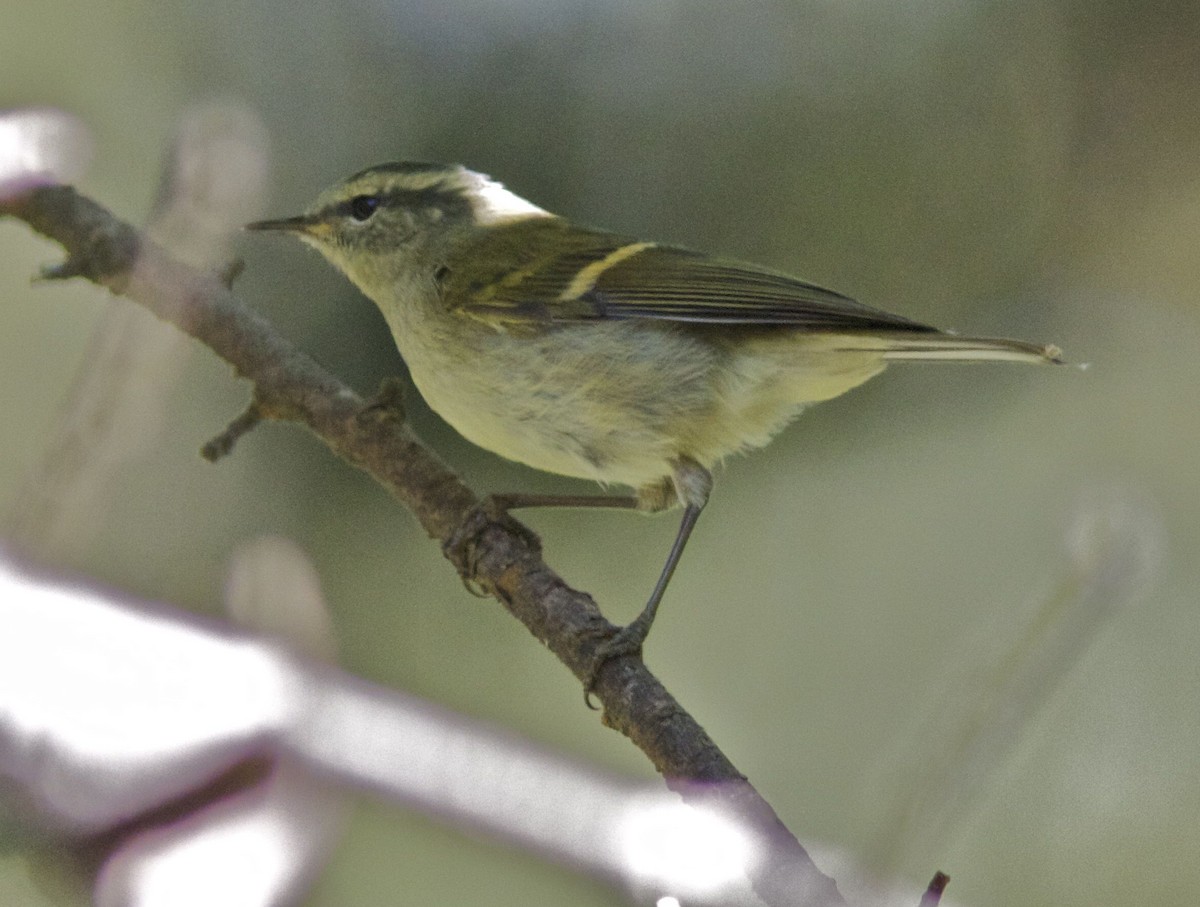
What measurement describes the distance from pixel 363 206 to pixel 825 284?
1.18 m

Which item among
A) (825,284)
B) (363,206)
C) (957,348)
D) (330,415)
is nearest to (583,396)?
(330,415)

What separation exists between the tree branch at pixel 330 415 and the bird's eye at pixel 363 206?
0.92 feet

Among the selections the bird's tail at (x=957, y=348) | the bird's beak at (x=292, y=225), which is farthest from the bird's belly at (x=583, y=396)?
the bird's beak at (x=292, y=225)

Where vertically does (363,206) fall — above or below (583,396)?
above

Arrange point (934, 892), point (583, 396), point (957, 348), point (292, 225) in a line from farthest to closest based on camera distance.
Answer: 1. point (292, 225)
2. point (583, 396)
3. point (957, 348)
4. point (934, 892)

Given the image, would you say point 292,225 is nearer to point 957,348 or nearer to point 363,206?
point 363,206

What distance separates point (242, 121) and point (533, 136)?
0.81 m

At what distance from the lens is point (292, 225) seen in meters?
1.98

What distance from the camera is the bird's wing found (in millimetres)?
1642

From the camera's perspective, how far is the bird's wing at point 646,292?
5.39 feet

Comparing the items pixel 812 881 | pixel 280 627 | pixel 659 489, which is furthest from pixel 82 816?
pixel 659 489

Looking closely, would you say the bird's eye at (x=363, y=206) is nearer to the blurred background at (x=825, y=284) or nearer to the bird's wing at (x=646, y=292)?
the bird's wing at (x=646, y=292)

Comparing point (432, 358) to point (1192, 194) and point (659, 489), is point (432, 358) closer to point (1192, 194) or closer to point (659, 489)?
point (659, 489)

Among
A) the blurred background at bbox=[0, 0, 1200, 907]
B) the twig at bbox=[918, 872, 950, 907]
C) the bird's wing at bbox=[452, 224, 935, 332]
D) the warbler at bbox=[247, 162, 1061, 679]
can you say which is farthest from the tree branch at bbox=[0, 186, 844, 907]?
the twig at bbox=[918, 872, 950, 907]
